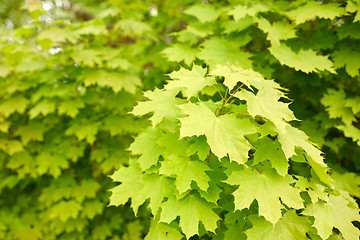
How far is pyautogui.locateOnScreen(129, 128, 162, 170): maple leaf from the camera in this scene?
1.73 m

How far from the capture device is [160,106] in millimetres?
1683

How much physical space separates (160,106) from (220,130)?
520mm

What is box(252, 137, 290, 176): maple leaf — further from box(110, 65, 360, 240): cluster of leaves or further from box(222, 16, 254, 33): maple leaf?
box(222, 16, 254, 33): maple leaf

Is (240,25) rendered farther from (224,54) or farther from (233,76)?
(233,76)

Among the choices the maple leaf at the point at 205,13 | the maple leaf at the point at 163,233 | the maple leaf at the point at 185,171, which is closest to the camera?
the maple leaf at the point at 185,171

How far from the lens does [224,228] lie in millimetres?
2018

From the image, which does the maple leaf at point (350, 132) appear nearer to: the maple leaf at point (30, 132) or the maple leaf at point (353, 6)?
the maple leaf at point (353, 6)

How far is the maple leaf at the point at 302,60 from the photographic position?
2390 millimetres

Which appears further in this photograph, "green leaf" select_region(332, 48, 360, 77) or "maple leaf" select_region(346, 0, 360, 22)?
"green leaf" select_region(332, 48, 360, 77)

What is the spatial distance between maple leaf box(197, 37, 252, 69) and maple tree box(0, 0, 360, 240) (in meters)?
0.02

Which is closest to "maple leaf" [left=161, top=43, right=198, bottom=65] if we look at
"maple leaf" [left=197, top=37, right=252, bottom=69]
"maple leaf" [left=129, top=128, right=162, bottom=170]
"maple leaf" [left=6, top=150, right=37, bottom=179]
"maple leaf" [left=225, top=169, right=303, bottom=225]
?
"maple leaf" [left=197, top=37, right=252, bottom=69]

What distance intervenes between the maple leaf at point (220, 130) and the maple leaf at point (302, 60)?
1.35m

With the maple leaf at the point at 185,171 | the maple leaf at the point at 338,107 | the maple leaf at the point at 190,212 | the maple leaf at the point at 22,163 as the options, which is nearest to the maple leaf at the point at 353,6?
the maple leaf at the point at 338,107

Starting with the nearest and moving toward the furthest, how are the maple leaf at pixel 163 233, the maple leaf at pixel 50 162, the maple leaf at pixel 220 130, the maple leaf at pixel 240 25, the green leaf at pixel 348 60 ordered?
the maple leaf at pixel 220 130, the maple leaf at pixel 163 233, the green leaf at pixel 348 60, the maple leaf at pixel 240 25, the maple leaf at pixel 50 162
